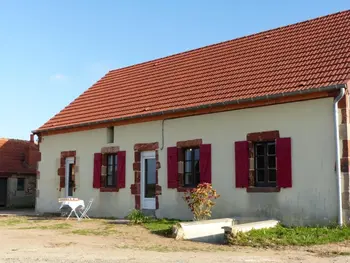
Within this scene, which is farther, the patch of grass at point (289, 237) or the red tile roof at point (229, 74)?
the red tile roof at point (229, 74)

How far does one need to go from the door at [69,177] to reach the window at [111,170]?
1.89m

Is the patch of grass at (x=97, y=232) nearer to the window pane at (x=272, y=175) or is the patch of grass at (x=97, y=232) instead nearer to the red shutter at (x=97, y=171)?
the red shutter at (x=97, y=171)

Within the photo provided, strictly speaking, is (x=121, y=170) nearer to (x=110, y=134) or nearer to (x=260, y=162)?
(x=110, y=134)

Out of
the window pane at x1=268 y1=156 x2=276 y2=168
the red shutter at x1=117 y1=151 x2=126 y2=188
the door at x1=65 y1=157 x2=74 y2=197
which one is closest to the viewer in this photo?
the window pane at x1=268 y1=156 x2=276 y2=168

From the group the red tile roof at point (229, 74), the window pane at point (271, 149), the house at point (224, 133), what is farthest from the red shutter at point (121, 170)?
the window pane at point (271, 149)

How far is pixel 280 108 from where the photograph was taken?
1235 cm

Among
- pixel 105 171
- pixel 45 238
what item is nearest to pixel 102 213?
pixel 105 171

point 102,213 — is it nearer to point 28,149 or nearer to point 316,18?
point 316,18

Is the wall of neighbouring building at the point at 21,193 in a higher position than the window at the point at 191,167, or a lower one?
lower

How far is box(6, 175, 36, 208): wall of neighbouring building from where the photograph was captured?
970 inches

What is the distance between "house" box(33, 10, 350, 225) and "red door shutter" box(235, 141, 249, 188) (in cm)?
3

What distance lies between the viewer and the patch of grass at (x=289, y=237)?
366 inches

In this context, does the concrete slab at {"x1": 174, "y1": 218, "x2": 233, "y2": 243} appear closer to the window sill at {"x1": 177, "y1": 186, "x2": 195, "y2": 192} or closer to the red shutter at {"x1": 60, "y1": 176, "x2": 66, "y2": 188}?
the window sill at {"x1": 177, "y1": 186, "x2": 195, "y2": 192}

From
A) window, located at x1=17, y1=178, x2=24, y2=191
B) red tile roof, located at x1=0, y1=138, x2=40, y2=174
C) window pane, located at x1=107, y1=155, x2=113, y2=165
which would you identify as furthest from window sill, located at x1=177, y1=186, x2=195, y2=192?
window, located at x1=17, y1=178, x2=24, y2=191
